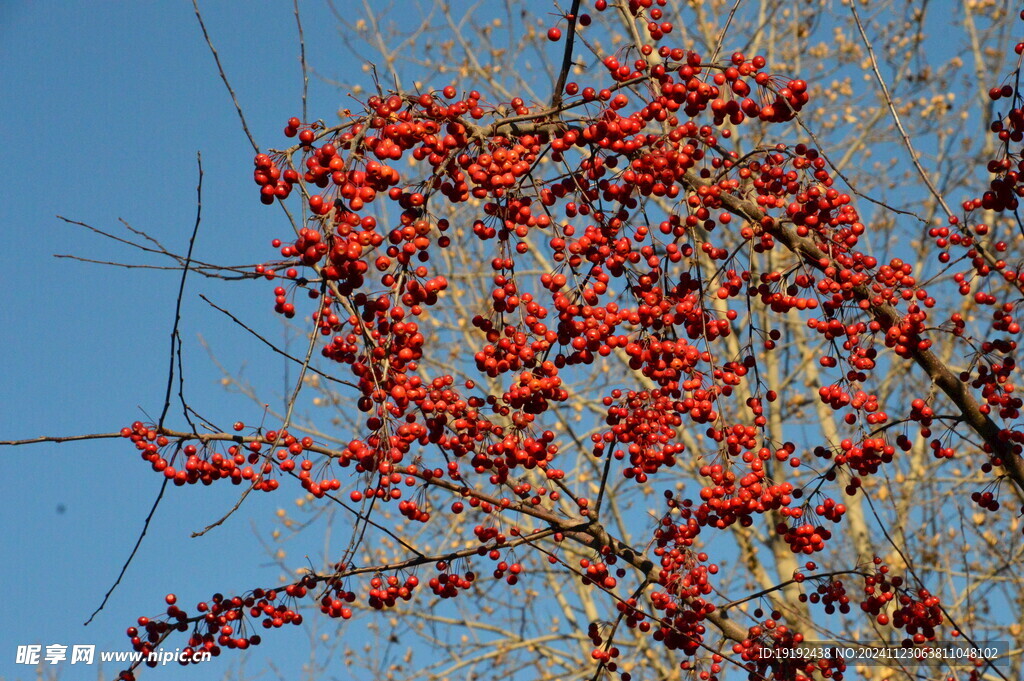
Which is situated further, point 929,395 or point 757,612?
point 757,612

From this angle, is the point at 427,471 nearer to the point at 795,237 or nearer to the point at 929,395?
the point at 795,237

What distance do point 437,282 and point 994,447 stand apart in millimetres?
2062

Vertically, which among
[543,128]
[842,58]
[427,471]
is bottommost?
[427,471]

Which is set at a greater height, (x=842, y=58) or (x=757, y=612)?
(x=842, y=58)

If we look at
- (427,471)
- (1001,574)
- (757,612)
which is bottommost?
(757,612)

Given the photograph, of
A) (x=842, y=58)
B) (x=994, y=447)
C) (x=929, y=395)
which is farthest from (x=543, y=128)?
(x=842, y=58)

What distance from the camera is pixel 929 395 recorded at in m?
3.52

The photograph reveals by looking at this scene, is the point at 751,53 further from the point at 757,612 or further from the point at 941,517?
the point at 757,612

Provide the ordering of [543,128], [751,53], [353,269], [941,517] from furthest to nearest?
1. [751,53]
2. [941,517]
3. [543,128]
4. [353,269]

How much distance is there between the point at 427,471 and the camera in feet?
11.9

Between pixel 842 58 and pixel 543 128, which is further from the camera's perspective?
pixel 842 58

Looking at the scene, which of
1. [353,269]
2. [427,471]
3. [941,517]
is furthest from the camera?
[941,517]

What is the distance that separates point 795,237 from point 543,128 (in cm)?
93

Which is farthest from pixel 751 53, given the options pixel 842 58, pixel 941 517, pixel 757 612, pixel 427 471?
pixel 427 471
